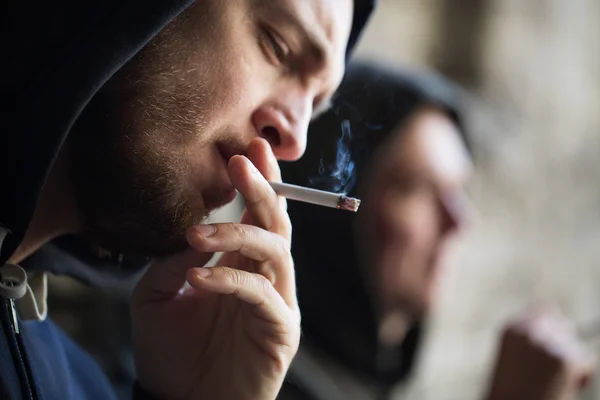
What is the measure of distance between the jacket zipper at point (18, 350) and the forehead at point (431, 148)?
0.70 metres

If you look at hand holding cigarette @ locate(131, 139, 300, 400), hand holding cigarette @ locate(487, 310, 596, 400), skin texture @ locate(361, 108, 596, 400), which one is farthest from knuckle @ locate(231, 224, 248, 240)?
hand holding cigarette @ locate(487, 310, 596, 400)

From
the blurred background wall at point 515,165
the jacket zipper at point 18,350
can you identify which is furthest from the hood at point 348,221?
the blurred background wall at point 515,165

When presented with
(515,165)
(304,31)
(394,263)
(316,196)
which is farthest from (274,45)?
(515,165)

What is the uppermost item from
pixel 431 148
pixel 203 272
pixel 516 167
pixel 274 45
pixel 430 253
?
pixel 274 45

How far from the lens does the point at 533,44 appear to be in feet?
7.35

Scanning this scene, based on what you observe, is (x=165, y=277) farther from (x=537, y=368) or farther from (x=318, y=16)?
(x=537, y=368)

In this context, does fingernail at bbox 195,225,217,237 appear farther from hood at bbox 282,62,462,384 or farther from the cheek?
the cheek

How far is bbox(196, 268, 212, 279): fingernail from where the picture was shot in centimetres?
48

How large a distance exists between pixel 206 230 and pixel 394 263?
0.85 metres

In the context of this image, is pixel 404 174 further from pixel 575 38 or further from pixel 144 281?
pixel 575 38

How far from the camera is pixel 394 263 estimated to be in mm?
1292

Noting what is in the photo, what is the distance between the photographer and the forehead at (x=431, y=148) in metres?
1.15

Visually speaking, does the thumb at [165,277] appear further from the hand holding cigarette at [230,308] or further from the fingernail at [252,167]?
the fingernail at [252,167]

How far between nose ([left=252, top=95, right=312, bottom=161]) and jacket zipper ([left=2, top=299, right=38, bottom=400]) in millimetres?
244
